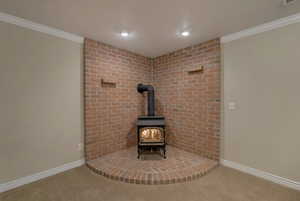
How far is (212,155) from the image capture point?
2719mm

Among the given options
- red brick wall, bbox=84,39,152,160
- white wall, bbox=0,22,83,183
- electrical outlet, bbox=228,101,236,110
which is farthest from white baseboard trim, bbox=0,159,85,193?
electrical outlet, bbox=228,101,236,110

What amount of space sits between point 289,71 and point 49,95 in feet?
11.6

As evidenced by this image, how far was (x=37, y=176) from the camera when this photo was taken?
215cm

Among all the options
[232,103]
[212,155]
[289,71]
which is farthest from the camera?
[212,155]

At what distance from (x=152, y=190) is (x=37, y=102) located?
212 centimetres

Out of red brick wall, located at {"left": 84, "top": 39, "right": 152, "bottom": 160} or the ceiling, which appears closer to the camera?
the ceiling

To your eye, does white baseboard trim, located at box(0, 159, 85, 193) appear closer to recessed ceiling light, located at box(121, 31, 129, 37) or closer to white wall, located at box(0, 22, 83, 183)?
white wall, located at box(0, 22, 83, 183)

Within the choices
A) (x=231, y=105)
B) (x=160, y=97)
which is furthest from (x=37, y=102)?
(x=231, y=105)

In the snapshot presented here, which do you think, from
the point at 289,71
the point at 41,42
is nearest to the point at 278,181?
the point at 289,71

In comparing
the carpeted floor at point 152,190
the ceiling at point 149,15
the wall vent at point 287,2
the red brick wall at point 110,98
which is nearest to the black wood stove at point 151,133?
the red brick wall at point 110,98

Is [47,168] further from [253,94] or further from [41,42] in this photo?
[253,94]

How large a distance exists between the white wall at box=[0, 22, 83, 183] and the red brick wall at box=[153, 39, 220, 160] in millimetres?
1925

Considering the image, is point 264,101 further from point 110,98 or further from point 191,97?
point 110,98

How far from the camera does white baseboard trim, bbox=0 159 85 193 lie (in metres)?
1.91
